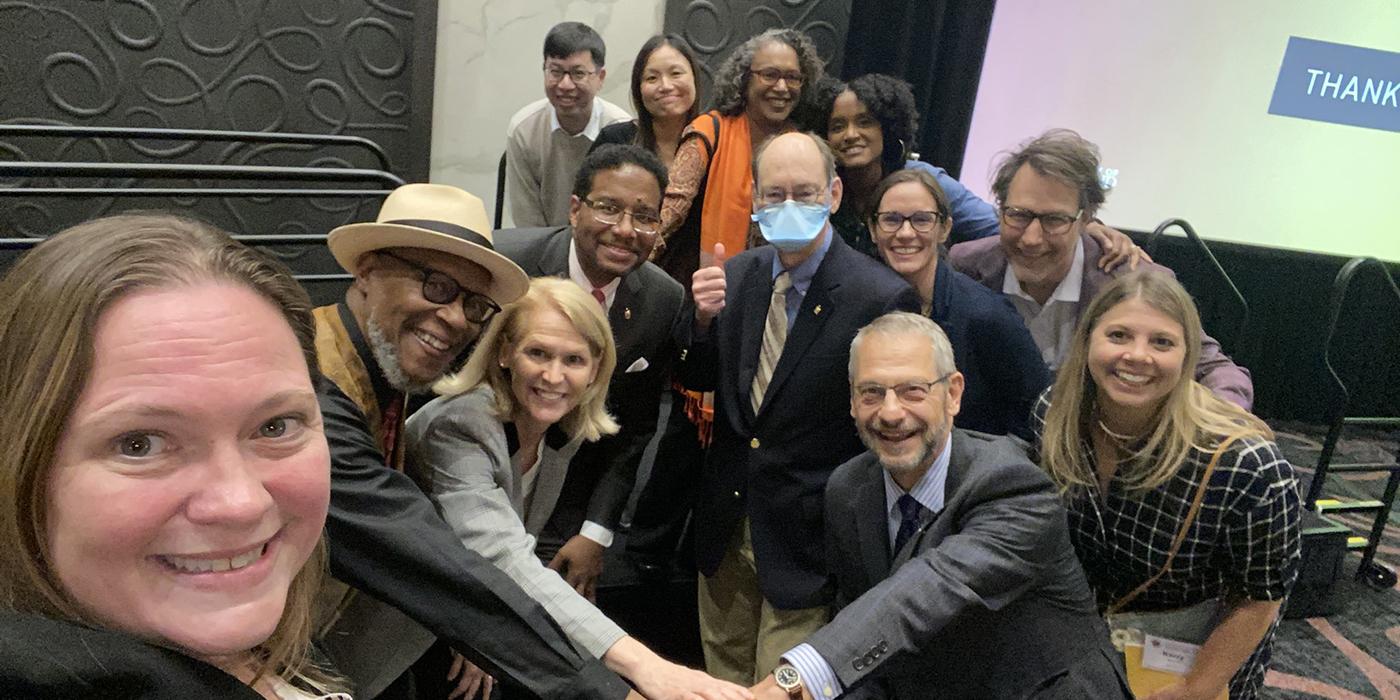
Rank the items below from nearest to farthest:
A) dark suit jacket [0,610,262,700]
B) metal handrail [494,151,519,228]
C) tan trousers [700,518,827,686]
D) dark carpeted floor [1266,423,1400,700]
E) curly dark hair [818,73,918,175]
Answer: dark suit jacket [0,610,262,700], tan trousers [700,518,827,686], curly dark hair [818,73,918,175], dark carpeted floor [1266,423,1400,700], metal handrail [494,151,519,228]

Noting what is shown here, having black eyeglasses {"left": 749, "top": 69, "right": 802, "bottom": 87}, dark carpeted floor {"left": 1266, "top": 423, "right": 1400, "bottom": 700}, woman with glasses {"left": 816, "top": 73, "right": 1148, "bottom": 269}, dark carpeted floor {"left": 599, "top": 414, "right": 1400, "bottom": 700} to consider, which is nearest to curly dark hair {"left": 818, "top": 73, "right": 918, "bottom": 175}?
woman with glasses {"left": 816, "top": 73, "right": 1148, "bottom": 269}

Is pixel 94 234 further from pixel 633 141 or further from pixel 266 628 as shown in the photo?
pixel 633 141

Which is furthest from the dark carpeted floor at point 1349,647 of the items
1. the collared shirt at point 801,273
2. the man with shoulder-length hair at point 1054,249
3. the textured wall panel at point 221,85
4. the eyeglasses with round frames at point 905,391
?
the textured wall panel at point 221,85

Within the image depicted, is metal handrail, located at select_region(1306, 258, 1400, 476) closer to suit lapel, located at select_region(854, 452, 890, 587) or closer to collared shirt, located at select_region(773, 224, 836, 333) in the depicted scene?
collared shirt, located at select_region(773, 224, 836, 333)

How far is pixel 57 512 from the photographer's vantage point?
737mm

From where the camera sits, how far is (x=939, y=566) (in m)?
1.91

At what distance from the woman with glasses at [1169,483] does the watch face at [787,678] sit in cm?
74

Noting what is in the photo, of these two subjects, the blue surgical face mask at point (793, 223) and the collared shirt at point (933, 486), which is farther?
the blue surgical face mask at point (793, 223)

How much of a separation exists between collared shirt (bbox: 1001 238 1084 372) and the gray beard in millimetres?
1566

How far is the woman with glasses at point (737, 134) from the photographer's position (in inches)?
116

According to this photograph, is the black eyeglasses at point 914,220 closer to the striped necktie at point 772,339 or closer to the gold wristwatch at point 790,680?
the striped necktie at point 772,339

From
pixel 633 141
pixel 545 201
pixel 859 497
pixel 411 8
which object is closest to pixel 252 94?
pixel 411 8

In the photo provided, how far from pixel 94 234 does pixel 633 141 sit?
8.31ft

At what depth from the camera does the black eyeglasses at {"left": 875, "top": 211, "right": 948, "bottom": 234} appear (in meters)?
2.41
